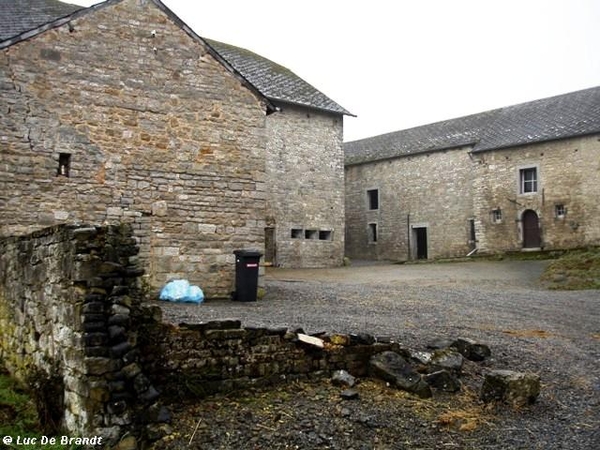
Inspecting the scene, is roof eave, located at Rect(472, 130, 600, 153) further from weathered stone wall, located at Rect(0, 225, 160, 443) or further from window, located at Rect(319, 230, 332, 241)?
weathered stone wall, located at Rect(0, 225, 160, 443)

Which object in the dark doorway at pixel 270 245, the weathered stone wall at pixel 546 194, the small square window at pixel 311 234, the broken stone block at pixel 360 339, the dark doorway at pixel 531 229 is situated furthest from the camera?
the dark doorway at pixel 531 229

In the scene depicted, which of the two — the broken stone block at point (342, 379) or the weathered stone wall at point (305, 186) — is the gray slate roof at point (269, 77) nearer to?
the weathered stone wall at point (305, 186)

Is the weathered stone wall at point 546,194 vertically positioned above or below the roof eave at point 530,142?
below

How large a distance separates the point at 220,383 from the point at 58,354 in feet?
5.48

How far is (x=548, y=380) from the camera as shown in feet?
23.8

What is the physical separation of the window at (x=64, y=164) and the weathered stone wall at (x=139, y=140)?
70 millimetres

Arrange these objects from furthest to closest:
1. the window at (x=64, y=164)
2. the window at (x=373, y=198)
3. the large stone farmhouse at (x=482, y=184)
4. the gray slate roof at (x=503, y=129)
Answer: the window at (x=373, y=198), the gray slate roof at (x=503, y=129), the large stone farmhouse at (x=482, y=184), the window at (x=64, y=164)

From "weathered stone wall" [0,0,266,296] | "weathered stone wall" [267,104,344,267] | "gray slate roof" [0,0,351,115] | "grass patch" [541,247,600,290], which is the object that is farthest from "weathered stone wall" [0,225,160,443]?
"weathered stone wall" [267,104,344,267]

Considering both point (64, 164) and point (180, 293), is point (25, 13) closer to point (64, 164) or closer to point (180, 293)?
point (64, 164)

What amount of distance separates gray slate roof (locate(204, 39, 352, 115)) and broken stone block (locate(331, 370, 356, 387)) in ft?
63.1

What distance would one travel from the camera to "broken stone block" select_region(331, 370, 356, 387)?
21.4ft

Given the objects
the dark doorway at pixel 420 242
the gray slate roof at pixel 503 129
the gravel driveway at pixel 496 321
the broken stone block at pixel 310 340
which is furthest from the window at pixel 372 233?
the broken stone block at pixel 310 340

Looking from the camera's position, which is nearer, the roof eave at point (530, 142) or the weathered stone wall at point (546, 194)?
the roof eave at point (530, 142)

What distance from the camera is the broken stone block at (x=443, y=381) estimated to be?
6652 millimetres
